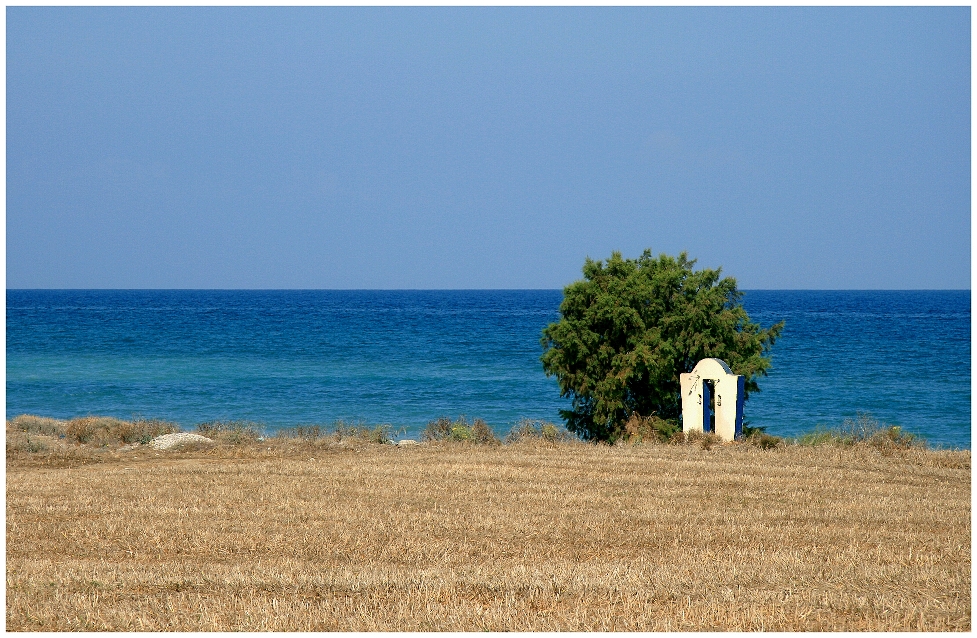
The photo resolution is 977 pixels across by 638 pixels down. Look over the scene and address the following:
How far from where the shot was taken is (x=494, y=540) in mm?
10766

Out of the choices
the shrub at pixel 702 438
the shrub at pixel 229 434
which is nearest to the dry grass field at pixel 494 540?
the shrub at pixel 702 438

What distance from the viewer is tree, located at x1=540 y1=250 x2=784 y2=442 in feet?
70.5

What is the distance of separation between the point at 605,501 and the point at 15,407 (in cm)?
2975

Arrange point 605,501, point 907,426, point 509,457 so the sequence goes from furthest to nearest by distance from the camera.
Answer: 1. point 907,426
2. point 509,457
3. point 605,501

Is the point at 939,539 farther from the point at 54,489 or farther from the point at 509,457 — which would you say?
the point at 54,489

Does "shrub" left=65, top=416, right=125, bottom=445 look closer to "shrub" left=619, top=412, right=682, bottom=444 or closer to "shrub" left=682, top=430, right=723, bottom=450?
"shrub" left=619, top=412, right=682, bottom=444

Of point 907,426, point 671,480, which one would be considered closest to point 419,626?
point 671,480

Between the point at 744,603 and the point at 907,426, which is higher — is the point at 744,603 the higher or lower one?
the higher one

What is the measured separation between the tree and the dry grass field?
A: 329cm

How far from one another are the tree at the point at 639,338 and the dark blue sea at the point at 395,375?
906cm

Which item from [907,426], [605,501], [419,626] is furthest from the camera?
[907,426]

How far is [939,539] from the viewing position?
1073 cm

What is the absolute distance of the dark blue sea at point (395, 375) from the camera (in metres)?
36.1

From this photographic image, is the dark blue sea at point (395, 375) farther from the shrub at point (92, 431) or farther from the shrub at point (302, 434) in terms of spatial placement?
the shrub at point (92, 431)
